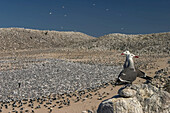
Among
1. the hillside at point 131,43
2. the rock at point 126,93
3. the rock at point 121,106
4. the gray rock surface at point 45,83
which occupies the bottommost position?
the gray rock surface at point 45,83

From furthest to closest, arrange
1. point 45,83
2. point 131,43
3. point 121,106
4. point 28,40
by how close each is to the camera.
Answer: point 28,40 < point 131,43 < point 45,83 < point 121,106

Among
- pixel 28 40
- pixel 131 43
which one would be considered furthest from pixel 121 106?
pixel 28 40

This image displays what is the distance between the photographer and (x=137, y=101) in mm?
9016

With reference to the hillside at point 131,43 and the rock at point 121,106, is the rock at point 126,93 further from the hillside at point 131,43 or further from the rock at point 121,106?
the hillside at point 131,43

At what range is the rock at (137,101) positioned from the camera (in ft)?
28.2

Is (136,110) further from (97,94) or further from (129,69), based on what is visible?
(97,94)

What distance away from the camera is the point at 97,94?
61.0ft

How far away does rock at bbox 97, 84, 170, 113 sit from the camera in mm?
8602

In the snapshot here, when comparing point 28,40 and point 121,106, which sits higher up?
point 28,40

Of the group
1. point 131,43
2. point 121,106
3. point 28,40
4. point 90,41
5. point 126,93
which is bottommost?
point 121,106

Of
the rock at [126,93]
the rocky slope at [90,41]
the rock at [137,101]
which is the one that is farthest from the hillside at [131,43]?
the rock at [126,93]

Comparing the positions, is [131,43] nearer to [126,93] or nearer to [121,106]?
[126,93]

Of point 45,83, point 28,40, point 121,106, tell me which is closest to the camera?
point 121,106

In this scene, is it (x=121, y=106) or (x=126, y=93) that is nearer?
(x=121, y=106)
